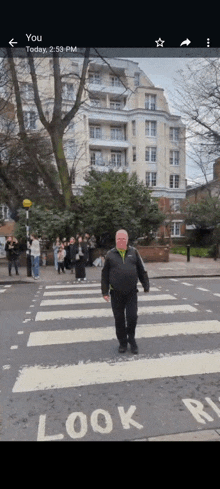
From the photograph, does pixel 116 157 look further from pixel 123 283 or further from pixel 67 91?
pixel 123 283

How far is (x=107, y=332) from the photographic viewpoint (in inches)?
230

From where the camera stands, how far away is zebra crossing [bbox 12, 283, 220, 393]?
4.02 m

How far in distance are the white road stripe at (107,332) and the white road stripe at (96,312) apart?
0.88 m

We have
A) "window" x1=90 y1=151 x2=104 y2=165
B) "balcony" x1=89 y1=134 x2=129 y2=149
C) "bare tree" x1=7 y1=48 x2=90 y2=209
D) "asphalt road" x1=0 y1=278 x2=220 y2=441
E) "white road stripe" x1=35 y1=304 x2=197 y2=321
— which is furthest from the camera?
"window" x1=90 y1=151 x2=104 y2=165

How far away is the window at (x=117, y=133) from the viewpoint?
3434 centimetres

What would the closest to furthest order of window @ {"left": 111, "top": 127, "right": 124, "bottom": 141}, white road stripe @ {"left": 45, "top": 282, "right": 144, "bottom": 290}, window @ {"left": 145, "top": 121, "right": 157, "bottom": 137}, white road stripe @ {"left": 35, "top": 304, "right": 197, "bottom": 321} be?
white road stripe @ {"left": 35, "top": 304, "right": 197, "bottom": 321}
white road stripe @ {"left": 45, "top": 282, "right": 144, "bottom": 290}
window @ {"left": 145, "top": 121, "right": 157, "bottom": 137}
window @ {"left": 111, "top": 127, "right": 124, "bottom": 141}

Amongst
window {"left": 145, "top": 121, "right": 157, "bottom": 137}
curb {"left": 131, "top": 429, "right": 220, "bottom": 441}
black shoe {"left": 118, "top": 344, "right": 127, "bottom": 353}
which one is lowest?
black shoe {"left": 118, "top": 344, "right": 127, "bottom": 353}

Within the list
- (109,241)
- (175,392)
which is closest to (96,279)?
(109,241)

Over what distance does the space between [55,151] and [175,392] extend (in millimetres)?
18347

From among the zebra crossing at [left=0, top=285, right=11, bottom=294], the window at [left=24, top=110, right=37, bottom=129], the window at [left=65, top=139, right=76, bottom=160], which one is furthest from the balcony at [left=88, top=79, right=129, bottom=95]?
the zebra crossing at [left=0, top=285, right=11, bottom=294]

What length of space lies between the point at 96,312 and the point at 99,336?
159 cm

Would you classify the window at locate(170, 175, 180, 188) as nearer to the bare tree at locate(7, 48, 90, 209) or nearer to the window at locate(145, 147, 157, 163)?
the window at locate(145, 147, 157, 163)
